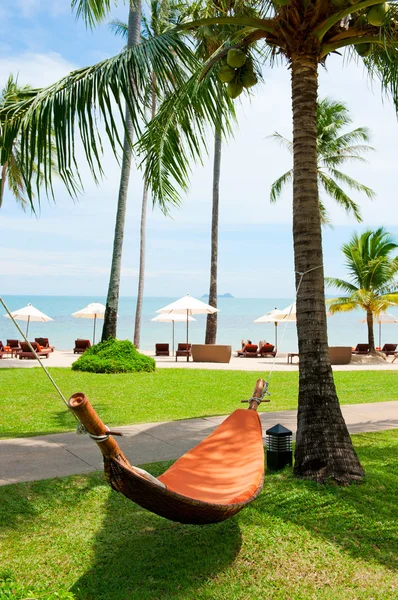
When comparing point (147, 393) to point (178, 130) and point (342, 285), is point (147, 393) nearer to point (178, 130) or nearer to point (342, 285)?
point (178, 130)

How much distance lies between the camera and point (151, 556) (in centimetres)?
344

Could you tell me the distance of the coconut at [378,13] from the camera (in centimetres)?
431

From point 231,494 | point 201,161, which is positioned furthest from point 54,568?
point 201,161

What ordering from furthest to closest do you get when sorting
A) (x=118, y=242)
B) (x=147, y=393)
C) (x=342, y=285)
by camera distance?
(x=342, y=285) → (x=118, y=242) → (x=147, y=393)

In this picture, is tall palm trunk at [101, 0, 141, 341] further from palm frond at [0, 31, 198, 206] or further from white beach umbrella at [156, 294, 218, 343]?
palm frond at [0, 31, 198, 206]

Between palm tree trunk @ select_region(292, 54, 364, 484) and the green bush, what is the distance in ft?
29.9

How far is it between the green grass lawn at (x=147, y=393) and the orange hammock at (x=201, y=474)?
3.30 metres

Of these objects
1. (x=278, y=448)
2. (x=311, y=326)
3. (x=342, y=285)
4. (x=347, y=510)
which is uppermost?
(x=342, y=285)

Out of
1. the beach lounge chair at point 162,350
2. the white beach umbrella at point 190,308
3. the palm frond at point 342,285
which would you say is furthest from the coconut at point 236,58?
the palm frond at point 342,285

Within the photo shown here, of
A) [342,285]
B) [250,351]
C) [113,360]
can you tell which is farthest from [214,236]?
[113,360]

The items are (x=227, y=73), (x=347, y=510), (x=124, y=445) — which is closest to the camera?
(x=347, y=510)

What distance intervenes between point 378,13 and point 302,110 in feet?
3.25

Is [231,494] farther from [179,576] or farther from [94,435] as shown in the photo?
[94,435]

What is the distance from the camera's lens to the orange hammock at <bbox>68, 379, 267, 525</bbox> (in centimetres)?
270
